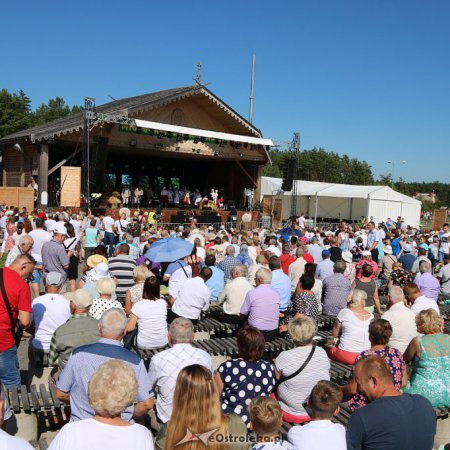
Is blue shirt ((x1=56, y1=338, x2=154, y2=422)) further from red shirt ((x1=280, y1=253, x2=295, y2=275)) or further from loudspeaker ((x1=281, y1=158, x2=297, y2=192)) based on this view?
loudspeaker ((x1=281, y1=158, x2=297, y2=192))

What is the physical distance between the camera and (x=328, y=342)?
5.63 meters

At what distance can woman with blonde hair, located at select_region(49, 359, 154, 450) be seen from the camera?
2.08m

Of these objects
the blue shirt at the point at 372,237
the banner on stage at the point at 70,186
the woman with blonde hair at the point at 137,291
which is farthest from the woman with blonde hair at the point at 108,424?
the banner on stage at the point at 70,186

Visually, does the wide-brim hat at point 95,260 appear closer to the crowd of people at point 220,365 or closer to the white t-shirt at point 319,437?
the crowd of people at point 220,365

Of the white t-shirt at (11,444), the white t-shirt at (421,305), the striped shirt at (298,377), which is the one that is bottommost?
the striped shirt at (298,377)

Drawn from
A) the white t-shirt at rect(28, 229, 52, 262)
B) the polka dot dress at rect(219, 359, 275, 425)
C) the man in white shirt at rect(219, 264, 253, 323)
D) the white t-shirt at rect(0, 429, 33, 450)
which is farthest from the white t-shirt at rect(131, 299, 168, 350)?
the white t-shirt at rect(28, 229, 52, 262)

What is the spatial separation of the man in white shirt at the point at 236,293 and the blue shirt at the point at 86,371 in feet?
10.6

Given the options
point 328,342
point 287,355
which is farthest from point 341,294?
point 287,355

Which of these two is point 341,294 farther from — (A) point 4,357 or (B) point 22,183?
(B) point 22,183

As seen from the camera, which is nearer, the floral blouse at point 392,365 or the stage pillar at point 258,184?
the floral blouse at point 392,365

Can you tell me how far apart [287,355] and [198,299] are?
228 cm

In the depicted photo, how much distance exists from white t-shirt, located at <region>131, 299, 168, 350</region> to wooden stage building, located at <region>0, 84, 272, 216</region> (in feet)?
43.5

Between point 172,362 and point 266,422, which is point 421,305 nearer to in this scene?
point 172,362

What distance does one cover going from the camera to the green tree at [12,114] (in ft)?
166
